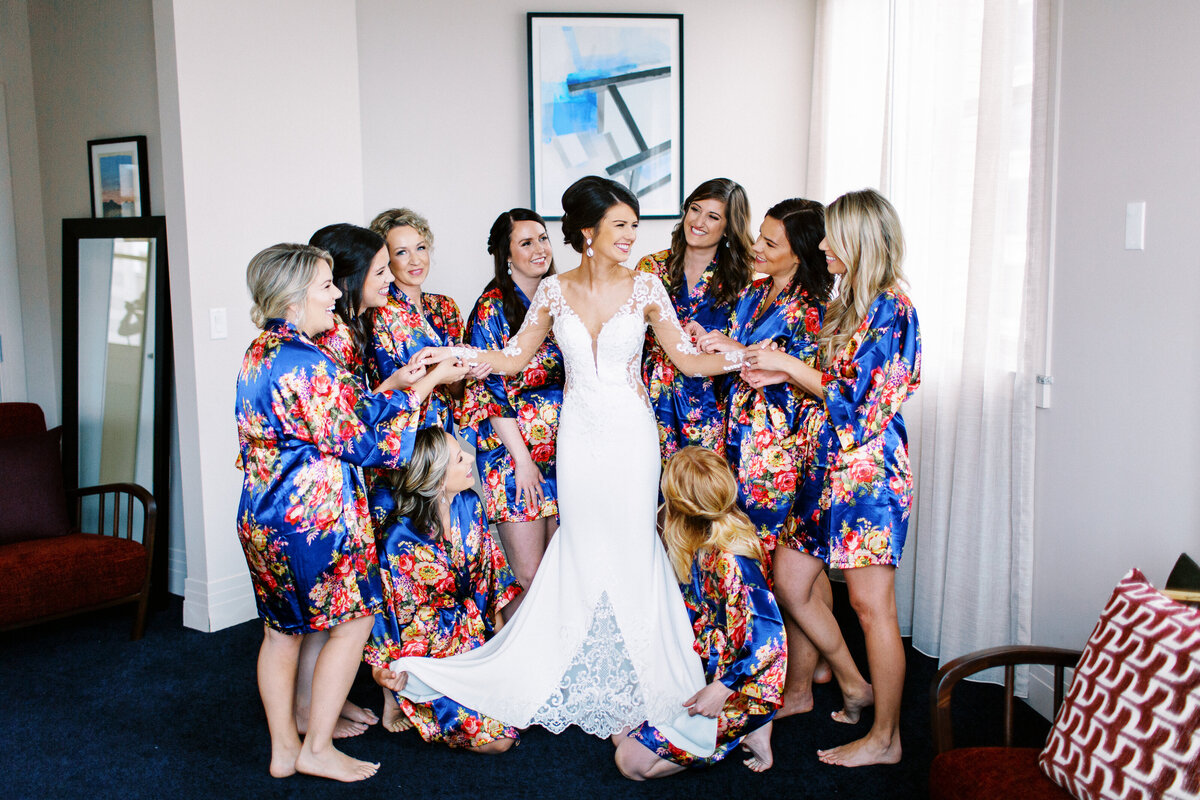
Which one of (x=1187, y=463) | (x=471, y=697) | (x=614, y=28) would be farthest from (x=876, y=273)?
(x=614, y=28)

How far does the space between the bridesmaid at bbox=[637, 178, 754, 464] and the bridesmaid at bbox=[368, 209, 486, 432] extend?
26.3 inches

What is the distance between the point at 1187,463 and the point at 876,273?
0.89m

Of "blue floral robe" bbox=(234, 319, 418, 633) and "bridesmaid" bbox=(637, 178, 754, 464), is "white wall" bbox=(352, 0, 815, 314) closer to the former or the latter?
"bridesmaid" bbox=(637, 178, 754, 464)

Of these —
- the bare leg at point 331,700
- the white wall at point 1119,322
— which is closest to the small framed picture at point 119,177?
the bare leg at point 331,700

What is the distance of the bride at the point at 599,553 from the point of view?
8.87 feet

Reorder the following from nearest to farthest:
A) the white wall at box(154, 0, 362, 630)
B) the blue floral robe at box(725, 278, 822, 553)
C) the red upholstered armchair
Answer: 1. the blue floral robe at box(725, 278, 822, 553)
2. the red upholstered armchair
3. the white wall at box(154, 0, 362, 630)

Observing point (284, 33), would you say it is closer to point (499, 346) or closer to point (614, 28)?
point (614, 28)

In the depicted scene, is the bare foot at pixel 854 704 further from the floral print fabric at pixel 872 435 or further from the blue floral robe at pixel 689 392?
the blue floral robe at pixel 689 392

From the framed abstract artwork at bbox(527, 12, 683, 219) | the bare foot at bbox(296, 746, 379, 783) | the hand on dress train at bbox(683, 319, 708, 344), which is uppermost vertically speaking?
the framed abstract artwork at bbox(527, 12, 683, 219)

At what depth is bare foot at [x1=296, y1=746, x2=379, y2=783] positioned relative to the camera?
2578 millimetres

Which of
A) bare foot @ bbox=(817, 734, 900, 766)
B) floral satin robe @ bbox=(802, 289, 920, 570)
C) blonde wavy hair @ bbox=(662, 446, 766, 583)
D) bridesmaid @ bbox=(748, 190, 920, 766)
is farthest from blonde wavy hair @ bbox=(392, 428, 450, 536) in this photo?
bare foot @ bbox=(817, 734, 900, 766)

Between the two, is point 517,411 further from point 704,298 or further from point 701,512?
point 701,512

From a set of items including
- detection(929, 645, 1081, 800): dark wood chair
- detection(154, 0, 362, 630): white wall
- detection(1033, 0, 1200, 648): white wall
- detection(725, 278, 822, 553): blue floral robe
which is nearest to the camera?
detection(929, 645, 1081, 800): dark wood chair

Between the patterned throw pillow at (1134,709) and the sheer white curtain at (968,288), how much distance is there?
3.92ft
